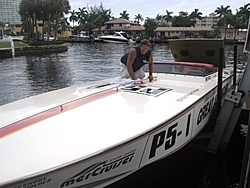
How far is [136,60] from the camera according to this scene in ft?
17.9

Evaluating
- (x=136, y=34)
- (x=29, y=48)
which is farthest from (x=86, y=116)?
(x=136, y=34)

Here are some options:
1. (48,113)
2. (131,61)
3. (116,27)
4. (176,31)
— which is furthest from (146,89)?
(116,27)

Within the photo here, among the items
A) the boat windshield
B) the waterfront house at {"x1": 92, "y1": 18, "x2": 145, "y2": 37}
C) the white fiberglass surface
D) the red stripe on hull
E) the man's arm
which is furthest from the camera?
the waterfront house at {"x1": 92, "y1": 18, "x2": 145, "y2": 37}

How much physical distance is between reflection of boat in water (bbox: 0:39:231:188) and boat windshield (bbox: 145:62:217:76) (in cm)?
94

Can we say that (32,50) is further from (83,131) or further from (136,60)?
(83,131)

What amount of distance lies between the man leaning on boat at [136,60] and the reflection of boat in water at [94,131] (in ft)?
1.73

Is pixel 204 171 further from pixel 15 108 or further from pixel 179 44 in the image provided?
pixel 179 44

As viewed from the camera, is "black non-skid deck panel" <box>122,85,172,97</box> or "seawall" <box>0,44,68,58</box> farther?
"seawall" <box>0,44,68,58</box>

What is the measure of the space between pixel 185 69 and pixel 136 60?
1.28 m

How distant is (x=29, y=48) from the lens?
95.3 feet

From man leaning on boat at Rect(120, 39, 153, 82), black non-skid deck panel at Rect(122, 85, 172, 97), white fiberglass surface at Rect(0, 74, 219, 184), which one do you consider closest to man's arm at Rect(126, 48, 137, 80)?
man leaning on boat at Rect(120, 39, 153, 82)

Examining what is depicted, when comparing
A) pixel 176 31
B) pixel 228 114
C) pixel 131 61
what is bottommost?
pixel 228 114

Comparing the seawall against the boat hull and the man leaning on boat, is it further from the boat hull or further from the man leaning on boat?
the boat hull

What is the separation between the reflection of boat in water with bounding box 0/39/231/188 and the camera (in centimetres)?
258
